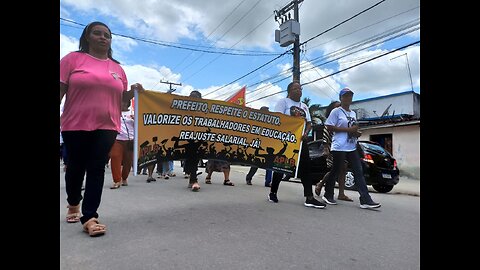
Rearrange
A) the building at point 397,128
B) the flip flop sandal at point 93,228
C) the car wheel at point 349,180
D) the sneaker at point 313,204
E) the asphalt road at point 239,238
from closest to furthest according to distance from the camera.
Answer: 1. the asphalt road at point 239,238
2. the flip flop sandal at point 93,228
3. the sneaker at point 313,204
4. the car wheel at point 349,180
5. the building at point 397,128

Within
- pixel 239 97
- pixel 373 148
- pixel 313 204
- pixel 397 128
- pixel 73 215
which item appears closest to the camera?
pixel 73 215

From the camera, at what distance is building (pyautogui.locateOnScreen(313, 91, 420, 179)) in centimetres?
1650

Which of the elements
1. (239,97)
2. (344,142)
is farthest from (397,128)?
(344,142)

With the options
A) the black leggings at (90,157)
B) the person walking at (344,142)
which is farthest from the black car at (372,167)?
the black leggings at (90,157)

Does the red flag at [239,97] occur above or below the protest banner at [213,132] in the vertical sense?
above

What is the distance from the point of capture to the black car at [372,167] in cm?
820

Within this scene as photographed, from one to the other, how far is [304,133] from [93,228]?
318 centimetres

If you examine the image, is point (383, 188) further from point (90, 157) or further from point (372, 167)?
point (90, 157)

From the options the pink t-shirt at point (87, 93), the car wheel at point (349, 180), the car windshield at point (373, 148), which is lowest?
the car wheel at point (349, 180)

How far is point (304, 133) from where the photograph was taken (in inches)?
200

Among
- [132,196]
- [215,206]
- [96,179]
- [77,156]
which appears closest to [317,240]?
[215,206]

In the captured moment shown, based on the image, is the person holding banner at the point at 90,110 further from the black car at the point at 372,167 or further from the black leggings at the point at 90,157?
the black car at the point at 372,167
